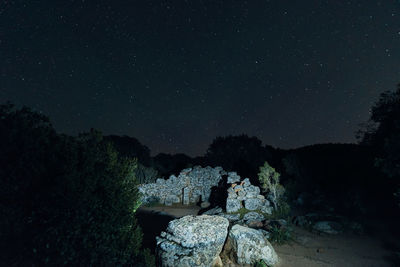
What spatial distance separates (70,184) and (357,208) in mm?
24808

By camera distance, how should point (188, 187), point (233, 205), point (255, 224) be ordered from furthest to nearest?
point (188, 187), point (233, 205), point (255, 224)

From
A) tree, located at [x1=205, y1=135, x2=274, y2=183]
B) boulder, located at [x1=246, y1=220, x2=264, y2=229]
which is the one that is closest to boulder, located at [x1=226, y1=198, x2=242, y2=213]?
boulder, located at [x1=246, y1=220, x2=264, y2=229]

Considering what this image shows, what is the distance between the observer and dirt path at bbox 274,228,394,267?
13.4m

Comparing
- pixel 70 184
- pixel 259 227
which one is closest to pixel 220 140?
pixel 259 227

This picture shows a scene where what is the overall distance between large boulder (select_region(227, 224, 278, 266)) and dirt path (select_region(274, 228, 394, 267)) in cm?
117

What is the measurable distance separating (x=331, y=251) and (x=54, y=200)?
1653 centimetres

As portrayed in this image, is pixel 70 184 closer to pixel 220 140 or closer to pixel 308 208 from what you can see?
pixel 308 208

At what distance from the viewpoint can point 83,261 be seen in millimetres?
7574

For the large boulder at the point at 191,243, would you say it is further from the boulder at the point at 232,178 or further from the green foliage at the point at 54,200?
the boulder at the point at 232,178

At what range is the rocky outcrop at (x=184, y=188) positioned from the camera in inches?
1179

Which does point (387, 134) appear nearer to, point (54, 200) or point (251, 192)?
point (251, 192)

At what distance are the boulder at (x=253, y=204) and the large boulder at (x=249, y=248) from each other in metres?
9.61

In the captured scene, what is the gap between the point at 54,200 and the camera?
7328 millimetres

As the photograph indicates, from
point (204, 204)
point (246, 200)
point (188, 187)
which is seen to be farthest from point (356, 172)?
point (188, 187)
